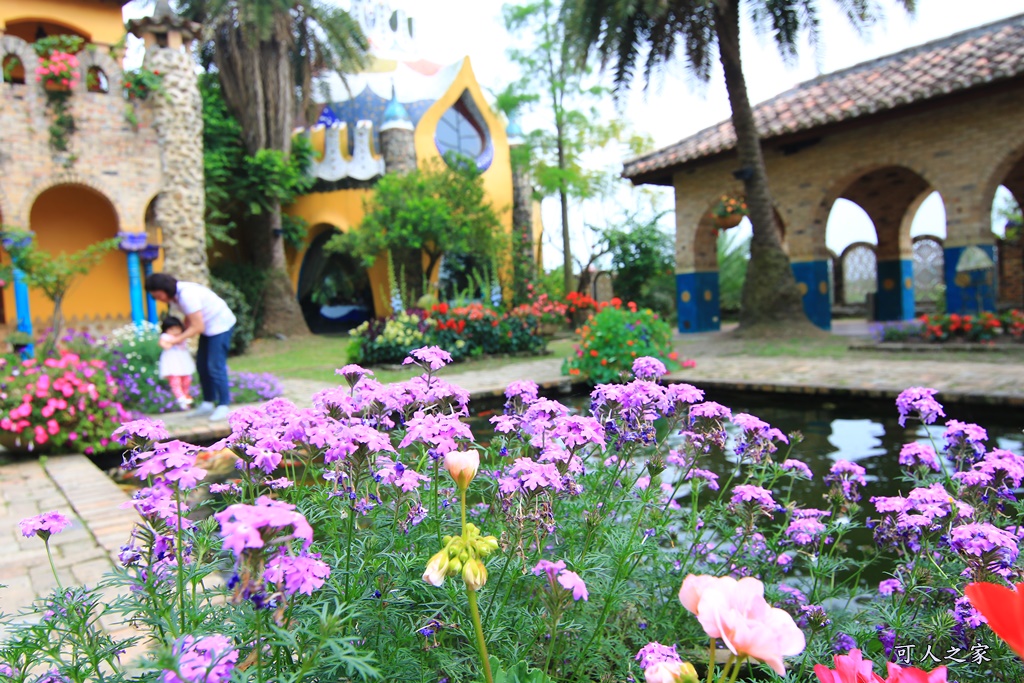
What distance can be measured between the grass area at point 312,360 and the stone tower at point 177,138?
2.17 m

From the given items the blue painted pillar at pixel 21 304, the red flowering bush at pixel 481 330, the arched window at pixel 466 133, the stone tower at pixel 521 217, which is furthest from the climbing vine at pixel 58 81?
the stone tower at pixel 521 217

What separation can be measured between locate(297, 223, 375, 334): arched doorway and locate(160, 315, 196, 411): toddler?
13246mm

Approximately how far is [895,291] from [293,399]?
1497cm

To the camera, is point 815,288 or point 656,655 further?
point 815,288

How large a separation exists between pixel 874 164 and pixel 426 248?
9645mm

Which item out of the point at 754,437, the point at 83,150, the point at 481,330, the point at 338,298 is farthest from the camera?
the point at 338,298

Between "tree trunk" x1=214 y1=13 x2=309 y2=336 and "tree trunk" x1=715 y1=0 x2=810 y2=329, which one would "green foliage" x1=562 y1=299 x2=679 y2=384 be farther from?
"tree trunk" x1=214 y1=13 x2=309 y2=336

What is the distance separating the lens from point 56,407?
517 centimetres

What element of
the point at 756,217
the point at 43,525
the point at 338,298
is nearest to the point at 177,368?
the point at 43,525

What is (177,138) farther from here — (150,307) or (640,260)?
(640,260)

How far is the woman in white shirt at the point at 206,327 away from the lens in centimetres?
598

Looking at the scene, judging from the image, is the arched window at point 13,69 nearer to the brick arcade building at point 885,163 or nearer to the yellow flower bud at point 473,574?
the brick arcade building at point 885,163

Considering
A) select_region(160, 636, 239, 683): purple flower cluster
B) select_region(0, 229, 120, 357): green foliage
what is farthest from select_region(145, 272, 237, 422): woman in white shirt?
select_region(160, 636, 239, 683): purple flower cluster

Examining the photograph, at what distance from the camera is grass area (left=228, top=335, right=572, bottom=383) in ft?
31.9
